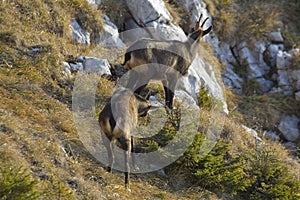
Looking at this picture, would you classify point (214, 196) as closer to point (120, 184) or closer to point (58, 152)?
point (120, 184)

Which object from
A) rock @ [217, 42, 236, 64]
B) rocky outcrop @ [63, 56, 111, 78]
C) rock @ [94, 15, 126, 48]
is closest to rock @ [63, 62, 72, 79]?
rocky outcrop @ [63, 56, 111, 78]

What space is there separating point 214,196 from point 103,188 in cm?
245

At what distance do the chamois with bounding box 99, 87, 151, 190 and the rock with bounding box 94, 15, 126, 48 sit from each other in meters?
4.74

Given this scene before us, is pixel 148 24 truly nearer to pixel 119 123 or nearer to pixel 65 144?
pixel 65 144

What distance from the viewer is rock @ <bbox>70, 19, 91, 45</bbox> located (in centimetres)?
1120

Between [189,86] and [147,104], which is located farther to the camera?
[189,86]

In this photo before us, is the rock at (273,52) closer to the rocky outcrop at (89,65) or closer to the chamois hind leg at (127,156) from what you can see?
the rocky outcrop at (89,65)

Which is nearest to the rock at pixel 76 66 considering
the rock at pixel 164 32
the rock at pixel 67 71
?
the rock at pixel 67 71

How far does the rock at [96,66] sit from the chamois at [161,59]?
0.84m

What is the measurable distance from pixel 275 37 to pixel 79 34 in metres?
8.43

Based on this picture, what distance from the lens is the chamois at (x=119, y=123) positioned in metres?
6.51

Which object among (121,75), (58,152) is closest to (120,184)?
(58,152)

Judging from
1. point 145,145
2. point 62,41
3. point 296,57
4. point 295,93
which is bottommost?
point 295,93

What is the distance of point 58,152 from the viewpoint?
21.8 feet
